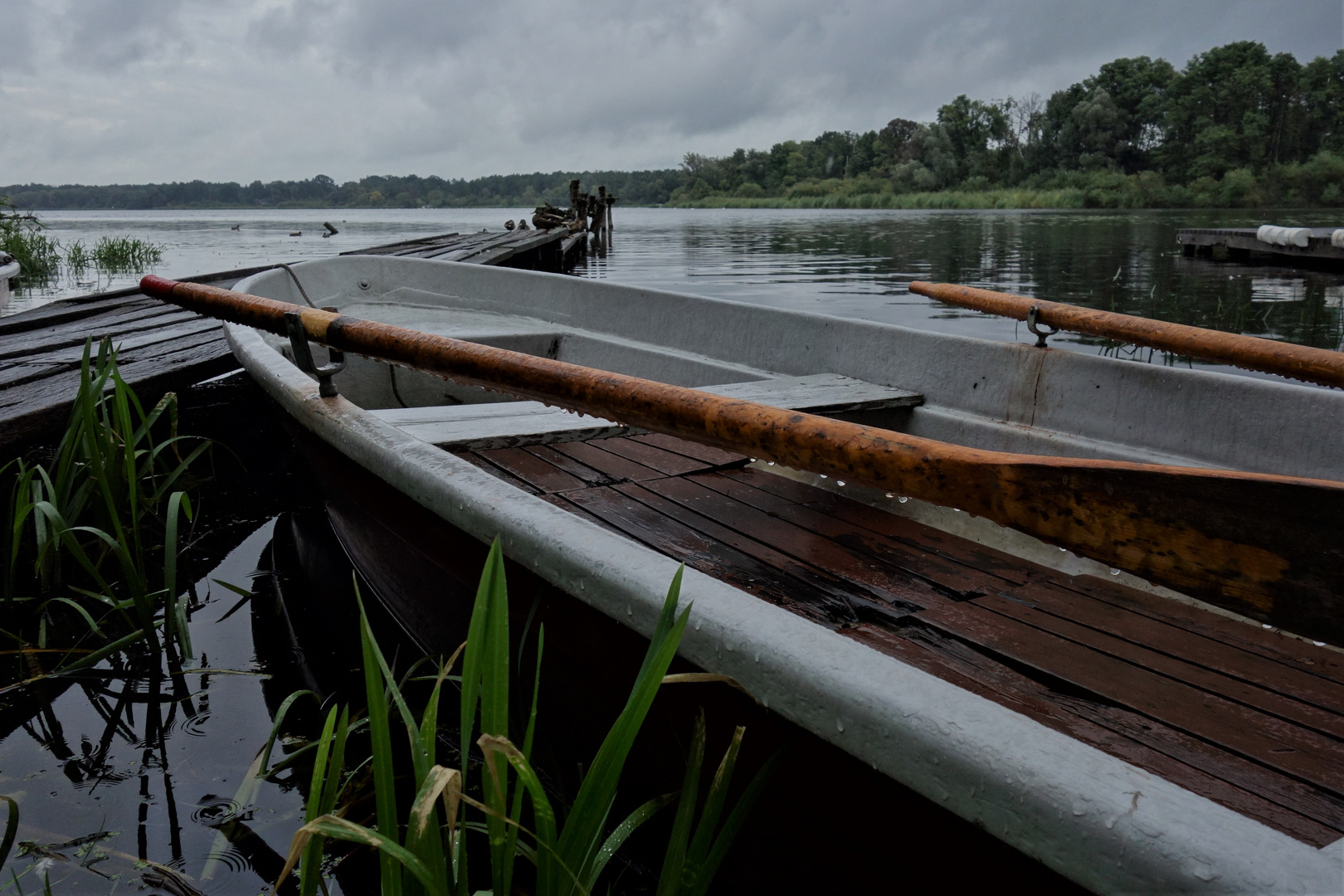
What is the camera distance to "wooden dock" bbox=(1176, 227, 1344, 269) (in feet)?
48.3

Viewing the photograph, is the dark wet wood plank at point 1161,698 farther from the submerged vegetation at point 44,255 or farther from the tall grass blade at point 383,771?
the submerged vegetation at point 44,255

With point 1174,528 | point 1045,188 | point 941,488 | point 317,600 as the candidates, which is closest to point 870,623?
point 941,488

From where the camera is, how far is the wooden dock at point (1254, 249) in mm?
14728

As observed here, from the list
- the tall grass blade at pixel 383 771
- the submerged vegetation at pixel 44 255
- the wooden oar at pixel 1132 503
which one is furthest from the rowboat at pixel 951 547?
the submerged vegetation at pixel 44 255

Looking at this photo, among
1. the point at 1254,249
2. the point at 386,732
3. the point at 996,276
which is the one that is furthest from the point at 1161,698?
the point at 1254,249

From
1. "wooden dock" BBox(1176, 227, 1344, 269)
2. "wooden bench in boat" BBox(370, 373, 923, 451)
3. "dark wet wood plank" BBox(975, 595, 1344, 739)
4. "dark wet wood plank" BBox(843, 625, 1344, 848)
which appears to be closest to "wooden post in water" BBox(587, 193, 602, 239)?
"wooden dock" BBox(1176, 227, 1344, 269)

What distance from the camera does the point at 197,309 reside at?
2873 millimetres

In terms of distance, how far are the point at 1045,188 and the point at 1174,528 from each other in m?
73.2

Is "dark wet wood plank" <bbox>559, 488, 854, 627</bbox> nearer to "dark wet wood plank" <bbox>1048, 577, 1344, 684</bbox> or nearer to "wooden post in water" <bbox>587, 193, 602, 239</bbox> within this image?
"dark wet wood plank" <bbox>1048, 577, 1344, 684</bbox>

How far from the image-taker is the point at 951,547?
206 cm

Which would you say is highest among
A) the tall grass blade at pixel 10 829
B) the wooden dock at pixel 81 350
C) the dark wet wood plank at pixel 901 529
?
the wooden dock at pixel 81 350

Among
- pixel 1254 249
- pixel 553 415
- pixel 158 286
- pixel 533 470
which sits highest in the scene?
pixel 158 286

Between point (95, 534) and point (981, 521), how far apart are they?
2.69m

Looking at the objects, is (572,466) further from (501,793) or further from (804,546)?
(501,793)
